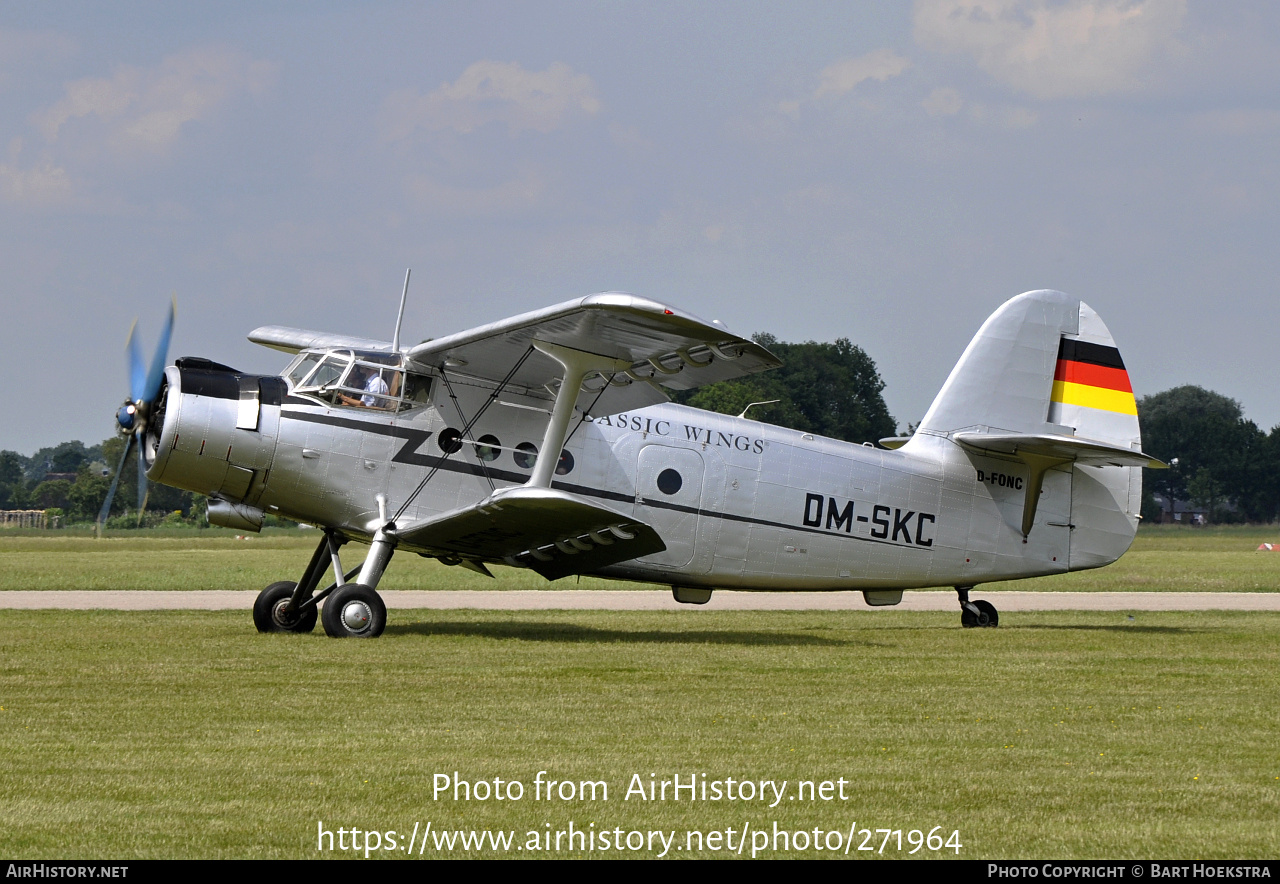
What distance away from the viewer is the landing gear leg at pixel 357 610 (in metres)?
13.9

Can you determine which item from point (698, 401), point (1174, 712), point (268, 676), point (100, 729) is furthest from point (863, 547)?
point (698, 401)

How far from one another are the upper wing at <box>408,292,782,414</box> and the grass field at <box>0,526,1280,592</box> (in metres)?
12.9

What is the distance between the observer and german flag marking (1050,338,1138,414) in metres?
18.0

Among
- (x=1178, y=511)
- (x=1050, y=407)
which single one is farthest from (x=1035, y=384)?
(x=1178, y=511)

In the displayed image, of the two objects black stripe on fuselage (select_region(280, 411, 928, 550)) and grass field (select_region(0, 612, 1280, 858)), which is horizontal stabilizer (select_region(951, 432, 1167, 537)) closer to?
grass field (select_region(0, 612, 1280, 858))

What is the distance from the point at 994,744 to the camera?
8.30m

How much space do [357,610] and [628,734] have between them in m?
6.17

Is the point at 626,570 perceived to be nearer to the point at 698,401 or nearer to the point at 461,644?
the point at 461,644

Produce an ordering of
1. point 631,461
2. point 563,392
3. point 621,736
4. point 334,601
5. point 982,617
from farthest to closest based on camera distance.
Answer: point 982,617 < point 631,461 < point 563,392 < point 334,601 < point 621,736

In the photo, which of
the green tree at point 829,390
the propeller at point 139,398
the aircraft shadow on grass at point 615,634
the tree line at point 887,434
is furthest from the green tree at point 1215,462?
the propeller at point 139,398

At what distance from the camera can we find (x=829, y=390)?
4195 inches

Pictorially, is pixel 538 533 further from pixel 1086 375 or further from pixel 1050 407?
pixel 1086 375

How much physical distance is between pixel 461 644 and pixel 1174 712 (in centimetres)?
714

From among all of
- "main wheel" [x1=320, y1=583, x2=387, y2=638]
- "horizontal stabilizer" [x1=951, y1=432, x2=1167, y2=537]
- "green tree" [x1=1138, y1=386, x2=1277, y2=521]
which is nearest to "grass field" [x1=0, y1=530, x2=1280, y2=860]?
"main wheel" [x1=320, y1=583, x2=387, y2=638]
